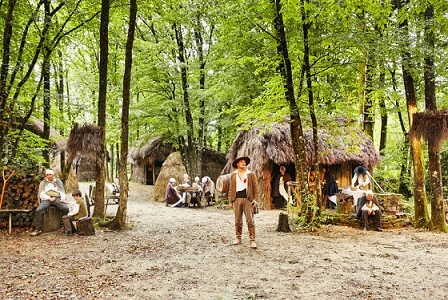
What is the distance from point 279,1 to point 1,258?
24.8ft

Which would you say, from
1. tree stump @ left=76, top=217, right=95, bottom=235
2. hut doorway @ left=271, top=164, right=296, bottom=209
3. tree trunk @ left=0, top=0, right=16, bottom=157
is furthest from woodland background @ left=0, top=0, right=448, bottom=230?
hut doorway @ left=271, top=164, right=296, bottom=209

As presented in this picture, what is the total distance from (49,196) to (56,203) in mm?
226

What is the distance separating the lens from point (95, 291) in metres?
4.06

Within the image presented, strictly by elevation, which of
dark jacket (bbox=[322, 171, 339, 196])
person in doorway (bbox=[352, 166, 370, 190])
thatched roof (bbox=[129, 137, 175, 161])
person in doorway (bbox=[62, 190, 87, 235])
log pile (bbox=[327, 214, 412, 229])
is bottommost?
log pile (bbox=[327, 214, 412, 229])

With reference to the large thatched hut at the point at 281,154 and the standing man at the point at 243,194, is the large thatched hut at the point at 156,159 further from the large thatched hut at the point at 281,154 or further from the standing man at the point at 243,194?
the standing man at the point at 243,194

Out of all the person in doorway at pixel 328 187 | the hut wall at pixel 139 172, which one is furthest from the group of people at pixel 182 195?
the hut wall at pixel 139 172

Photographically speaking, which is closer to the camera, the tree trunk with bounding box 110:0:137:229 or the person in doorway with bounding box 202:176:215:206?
the tree trunk with bounding box 110:0:137:229

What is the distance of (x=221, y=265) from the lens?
5242 millimetres

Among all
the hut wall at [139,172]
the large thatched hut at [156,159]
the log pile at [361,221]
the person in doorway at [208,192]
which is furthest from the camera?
the hut wall at [139,172]

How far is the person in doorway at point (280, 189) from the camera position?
12664mm

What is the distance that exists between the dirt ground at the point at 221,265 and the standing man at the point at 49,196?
493 millimetres

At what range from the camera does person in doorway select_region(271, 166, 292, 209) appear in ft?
41.5

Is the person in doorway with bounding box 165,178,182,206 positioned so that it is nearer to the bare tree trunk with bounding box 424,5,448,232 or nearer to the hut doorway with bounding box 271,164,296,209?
the hut doorway with bounding box 271,164,296,209

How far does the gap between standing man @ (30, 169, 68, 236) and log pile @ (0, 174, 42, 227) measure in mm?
462
